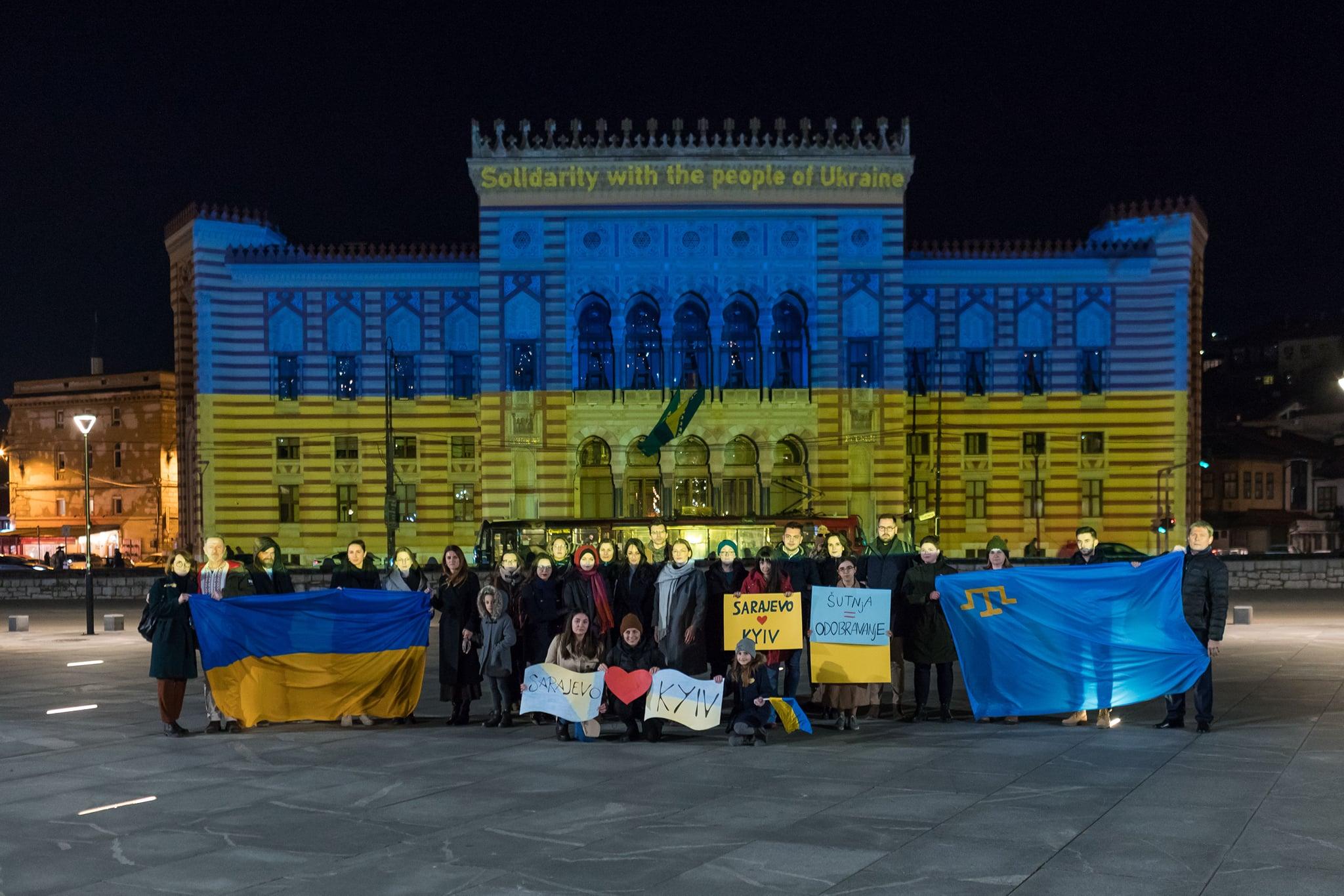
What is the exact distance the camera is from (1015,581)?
1429 cm

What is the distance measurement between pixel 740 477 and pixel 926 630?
3087 centimetres

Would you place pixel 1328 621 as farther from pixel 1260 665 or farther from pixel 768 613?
pixel 768 613

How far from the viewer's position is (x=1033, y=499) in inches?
1843

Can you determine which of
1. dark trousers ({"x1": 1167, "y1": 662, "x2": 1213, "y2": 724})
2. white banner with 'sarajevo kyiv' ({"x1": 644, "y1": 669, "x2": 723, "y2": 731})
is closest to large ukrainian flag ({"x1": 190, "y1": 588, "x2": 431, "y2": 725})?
white banner with 'sarajevo kyiv' ({"x1": 644, "y1": 669, "x2": 723, "y2": 731})

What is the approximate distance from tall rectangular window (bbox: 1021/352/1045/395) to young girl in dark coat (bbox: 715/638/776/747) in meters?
35.3

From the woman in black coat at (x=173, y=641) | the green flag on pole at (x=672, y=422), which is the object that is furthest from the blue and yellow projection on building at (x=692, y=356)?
the woman in black coat at (x=173, y=641)

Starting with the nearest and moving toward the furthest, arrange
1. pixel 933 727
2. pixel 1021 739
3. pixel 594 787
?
1. pixel 594 787
2. pixel 1021 739
3. pixel 933 727

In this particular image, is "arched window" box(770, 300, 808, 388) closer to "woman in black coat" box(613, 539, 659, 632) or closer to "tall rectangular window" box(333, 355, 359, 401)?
"tall rectangular window" box(333, 355, 359, 401)

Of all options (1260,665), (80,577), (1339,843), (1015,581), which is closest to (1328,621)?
(1260,665)

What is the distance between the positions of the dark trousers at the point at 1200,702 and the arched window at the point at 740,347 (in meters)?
31.2

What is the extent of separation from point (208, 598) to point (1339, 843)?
10.6 m

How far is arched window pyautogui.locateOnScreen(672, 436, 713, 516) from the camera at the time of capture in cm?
4497

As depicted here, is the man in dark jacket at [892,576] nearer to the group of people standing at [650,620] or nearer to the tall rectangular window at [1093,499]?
the group of people standing at [650,620]

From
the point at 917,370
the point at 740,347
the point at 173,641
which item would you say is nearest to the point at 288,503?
the point at 740,347
